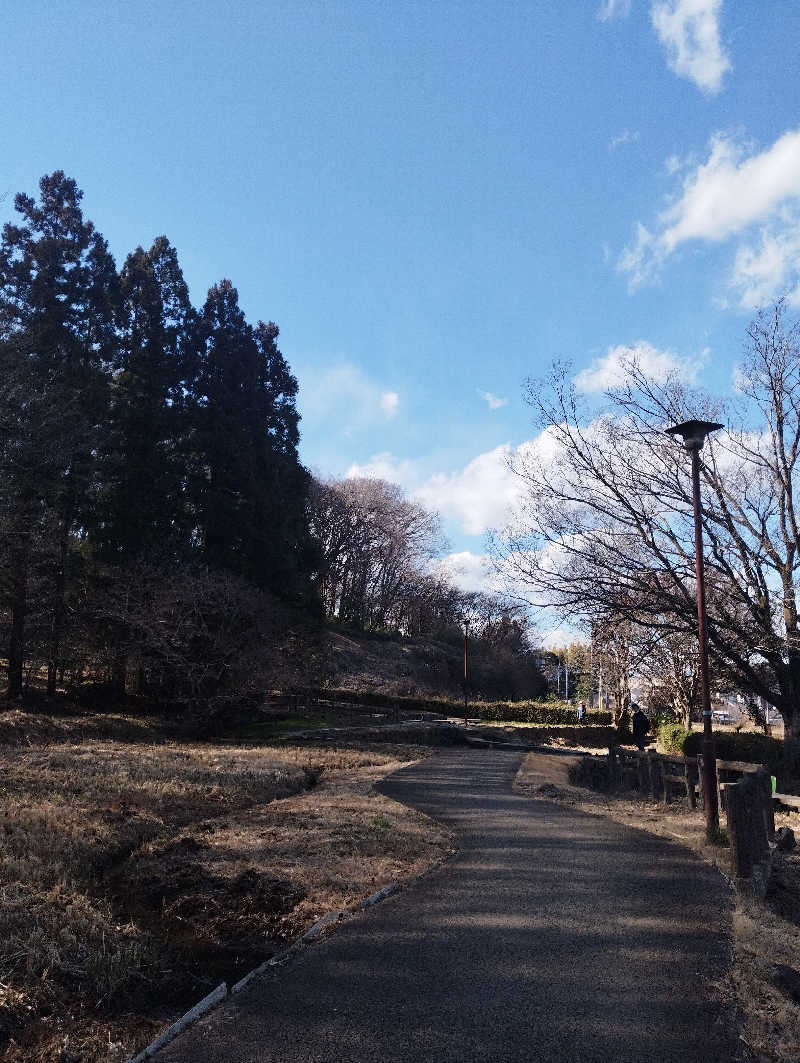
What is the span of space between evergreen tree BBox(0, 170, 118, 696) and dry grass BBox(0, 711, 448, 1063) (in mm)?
9306

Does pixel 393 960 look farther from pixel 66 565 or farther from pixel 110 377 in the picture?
pixel 110 377

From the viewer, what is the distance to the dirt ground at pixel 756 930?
417 cm

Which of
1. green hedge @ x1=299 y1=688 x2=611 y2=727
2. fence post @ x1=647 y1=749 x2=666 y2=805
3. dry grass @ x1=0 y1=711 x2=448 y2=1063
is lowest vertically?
green hedge @ x1=299 y1=688 x2=611 y2=727

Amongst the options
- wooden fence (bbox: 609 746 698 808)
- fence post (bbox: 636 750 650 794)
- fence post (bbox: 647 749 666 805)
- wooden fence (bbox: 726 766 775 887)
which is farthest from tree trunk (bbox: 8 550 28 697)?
wooden fence (bbox: 726 766 775 887)

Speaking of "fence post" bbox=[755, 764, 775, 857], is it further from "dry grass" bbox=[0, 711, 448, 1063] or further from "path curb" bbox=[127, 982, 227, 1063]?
"path curb" bbox=[127, 982, 227, 1063]

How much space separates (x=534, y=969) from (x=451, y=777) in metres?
9.97

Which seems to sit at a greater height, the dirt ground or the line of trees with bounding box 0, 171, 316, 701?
the line of trees with bounding box 0, 171, 316, 701

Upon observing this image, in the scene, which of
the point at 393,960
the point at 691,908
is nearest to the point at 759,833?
the point at 691,908

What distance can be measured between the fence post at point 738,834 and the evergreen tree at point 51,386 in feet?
51.1

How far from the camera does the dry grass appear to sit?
14.2ft

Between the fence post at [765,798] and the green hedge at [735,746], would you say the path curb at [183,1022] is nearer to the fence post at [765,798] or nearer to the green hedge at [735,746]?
the fence post at [765,798]

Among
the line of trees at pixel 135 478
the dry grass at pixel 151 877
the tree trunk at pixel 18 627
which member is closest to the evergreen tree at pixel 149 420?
the line of trees at pixel 135 478

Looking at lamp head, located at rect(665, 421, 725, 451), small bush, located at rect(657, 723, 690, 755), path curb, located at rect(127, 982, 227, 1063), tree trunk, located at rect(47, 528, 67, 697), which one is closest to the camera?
path curb, located at rect(127, 982, 227, 1063)

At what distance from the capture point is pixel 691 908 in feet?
20.6
